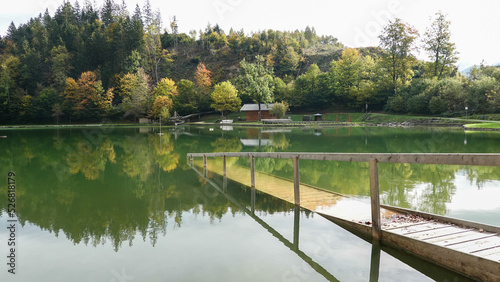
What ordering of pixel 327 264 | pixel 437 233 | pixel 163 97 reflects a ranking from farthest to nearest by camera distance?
1. pixel 163 97
2. pixel 327 264
3. pixel 437 233

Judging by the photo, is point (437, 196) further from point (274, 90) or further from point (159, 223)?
point (274, 90)

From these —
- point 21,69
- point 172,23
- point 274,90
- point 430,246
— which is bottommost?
point 430,246

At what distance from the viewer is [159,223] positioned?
30.6 ft

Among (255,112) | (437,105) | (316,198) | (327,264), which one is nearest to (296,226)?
(327,264)

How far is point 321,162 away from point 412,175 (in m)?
5.03

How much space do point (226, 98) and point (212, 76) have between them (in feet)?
95.2

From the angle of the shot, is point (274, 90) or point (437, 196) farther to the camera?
point (274, 90)

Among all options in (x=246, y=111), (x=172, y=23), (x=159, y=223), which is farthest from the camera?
(x=172, y=23)

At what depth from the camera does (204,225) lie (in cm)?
905

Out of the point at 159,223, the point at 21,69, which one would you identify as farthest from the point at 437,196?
the point at 21,69

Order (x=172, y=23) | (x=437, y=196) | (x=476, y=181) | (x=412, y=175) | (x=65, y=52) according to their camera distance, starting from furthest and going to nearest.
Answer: (x=172, y=23)
(x=65, y=52)
(x=412, y=175)
(x=476, y=181)
(x=437, y=196)

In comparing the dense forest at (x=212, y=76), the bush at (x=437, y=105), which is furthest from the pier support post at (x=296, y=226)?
the bush at (x=437, y=105)

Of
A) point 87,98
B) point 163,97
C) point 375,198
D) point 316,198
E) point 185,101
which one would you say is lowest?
point 316,198

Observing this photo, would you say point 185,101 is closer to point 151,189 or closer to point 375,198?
point 151,189
